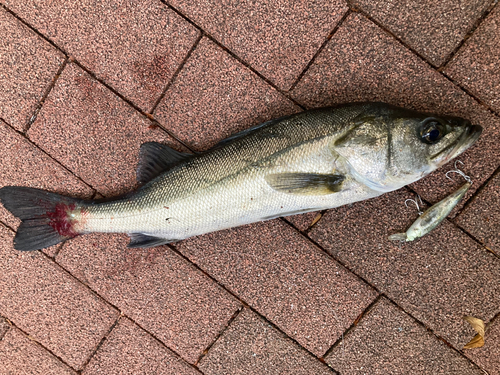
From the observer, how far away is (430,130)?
9.06 ft

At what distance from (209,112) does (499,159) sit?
290 cm

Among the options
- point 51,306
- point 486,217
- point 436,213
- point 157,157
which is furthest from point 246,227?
point 486,217

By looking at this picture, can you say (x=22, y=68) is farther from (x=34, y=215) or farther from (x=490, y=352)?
(x=490, y=352)

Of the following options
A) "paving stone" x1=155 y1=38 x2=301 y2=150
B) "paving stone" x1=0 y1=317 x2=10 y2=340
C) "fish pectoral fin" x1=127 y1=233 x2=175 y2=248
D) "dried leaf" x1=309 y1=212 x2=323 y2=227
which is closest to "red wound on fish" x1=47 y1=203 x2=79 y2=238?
"fish pectoral fin" x1=127 y1=233 x2=175 y2=248

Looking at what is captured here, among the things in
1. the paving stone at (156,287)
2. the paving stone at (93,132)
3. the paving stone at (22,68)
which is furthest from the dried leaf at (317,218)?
the paving stone at (22,68)

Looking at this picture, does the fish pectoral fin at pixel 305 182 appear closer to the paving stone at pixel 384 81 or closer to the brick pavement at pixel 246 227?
the brick pavement at pixel 246 227

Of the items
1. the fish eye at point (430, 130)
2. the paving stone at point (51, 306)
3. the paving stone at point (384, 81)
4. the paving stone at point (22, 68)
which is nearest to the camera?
the fish eye at point (430, 130)

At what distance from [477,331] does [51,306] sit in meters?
4.48

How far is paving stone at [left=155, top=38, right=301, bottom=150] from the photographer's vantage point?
10.8 feet

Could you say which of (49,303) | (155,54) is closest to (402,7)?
(155,54)

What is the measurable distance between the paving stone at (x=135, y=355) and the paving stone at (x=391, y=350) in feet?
5.46

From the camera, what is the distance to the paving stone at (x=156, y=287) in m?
3.50

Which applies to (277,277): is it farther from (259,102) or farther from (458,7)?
(458,7)

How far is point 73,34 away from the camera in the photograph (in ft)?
10.9
